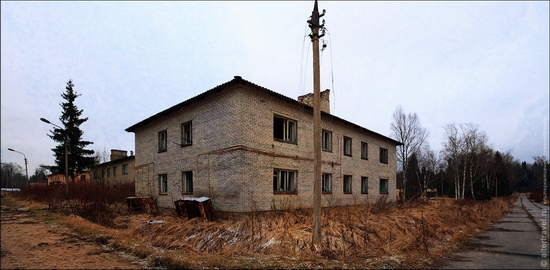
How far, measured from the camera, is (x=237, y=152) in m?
13.3

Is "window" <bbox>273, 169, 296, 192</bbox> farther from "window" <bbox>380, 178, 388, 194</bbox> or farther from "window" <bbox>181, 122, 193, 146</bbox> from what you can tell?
"window" <bbox>380, 178, 388, 194</bbox>

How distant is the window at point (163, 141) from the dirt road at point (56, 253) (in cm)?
777

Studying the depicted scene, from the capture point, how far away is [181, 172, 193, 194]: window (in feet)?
52.6

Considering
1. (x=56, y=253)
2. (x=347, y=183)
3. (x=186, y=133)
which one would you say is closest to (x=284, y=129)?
(x=186, y=133)

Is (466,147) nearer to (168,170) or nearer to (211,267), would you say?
(168,170)

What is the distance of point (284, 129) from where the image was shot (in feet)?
51.8

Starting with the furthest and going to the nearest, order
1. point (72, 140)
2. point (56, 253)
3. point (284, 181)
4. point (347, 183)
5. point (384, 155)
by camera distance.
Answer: point (72, 140) → point (384, 155) → point (347, 183) → point (284, 181) → point (56, 253)

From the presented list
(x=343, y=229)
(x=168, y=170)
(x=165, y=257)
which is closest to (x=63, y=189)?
(x=168, y=170)

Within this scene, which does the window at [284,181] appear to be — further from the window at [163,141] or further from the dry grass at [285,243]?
the window at [163,141]

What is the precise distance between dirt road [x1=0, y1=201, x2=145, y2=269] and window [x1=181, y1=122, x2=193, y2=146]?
6.75 m

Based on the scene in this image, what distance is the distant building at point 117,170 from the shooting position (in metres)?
32.2

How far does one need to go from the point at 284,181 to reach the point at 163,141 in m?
8.18

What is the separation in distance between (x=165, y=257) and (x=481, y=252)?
353 inches

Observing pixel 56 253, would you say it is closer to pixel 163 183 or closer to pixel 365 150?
pixel 163 183
